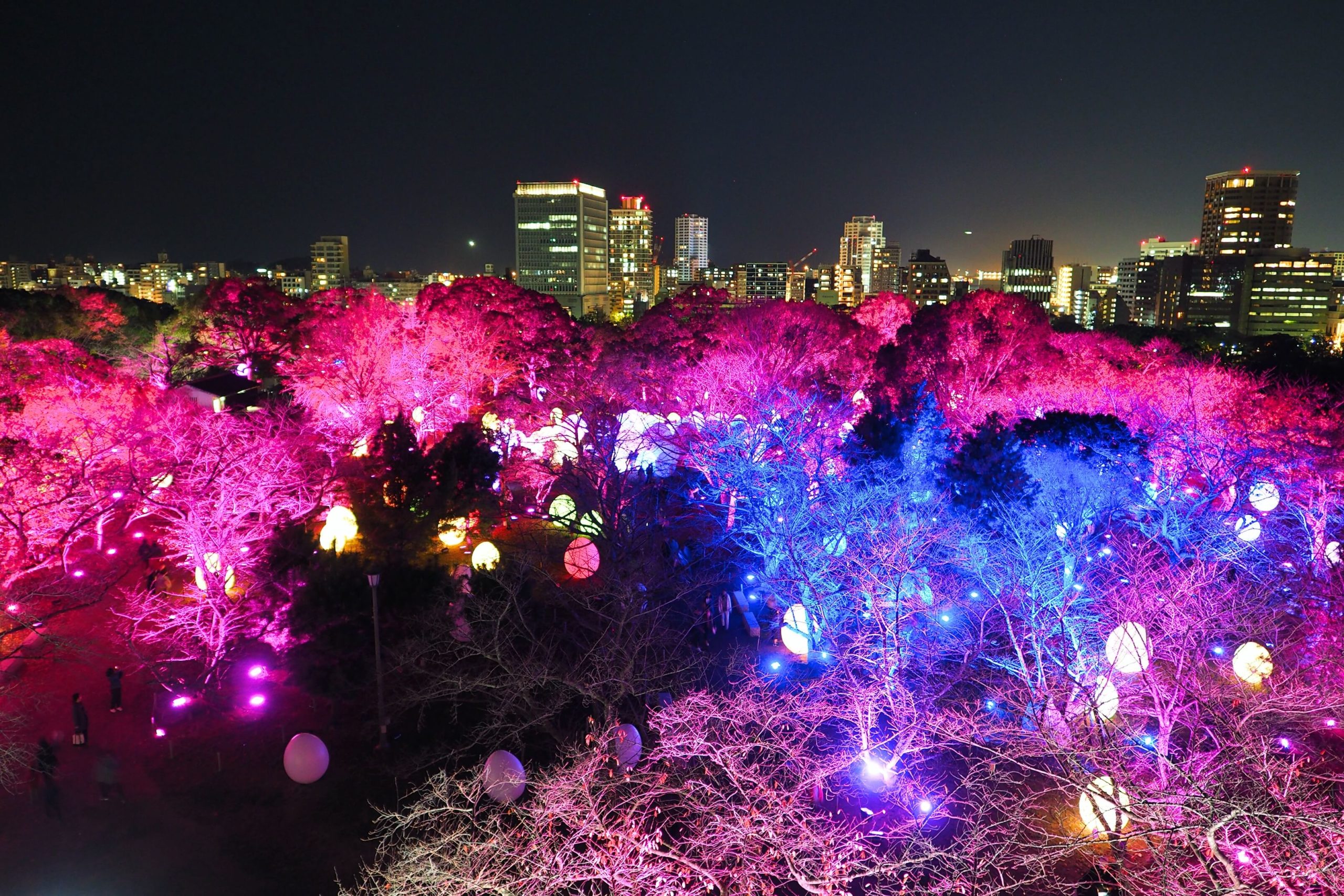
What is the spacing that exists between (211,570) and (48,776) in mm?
3445

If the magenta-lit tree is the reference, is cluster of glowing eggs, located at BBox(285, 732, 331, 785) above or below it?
below

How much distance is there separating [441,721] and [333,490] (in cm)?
658

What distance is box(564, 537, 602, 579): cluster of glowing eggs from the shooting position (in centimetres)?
1656

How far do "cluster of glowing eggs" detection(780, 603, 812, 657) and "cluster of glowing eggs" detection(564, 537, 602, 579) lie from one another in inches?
182

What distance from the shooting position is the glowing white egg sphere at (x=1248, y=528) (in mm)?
15148

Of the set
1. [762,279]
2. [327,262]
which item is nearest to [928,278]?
[762,279]

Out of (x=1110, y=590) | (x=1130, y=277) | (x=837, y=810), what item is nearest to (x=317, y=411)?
(x=837, y=810)

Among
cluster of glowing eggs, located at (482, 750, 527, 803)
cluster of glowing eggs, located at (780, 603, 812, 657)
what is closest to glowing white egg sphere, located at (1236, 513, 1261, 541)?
cluster of glowing eggs, located at (780, 603, 812, 657)

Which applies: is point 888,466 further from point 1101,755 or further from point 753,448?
point 1101,755

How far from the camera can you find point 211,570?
1231 centimetres

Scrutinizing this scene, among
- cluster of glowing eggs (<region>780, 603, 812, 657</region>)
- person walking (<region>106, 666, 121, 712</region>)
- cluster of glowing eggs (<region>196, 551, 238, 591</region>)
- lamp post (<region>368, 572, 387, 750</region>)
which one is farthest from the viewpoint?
cluster of glowing eggs (<region>780, 603, 812, 657</region>)

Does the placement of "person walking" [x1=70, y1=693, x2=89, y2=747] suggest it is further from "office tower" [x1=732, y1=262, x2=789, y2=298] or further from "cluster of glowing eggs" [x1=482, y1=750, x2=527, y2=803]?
"office tower" [x1=732, y1=262, x2=789, y2=298]

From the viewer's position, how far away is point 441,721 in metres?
11.7

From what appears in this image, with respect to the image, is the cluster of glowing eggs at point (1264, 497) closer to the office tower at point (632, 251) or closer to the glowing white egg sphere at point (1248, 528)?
the glowing white egg sphere at point (1248, 528)
